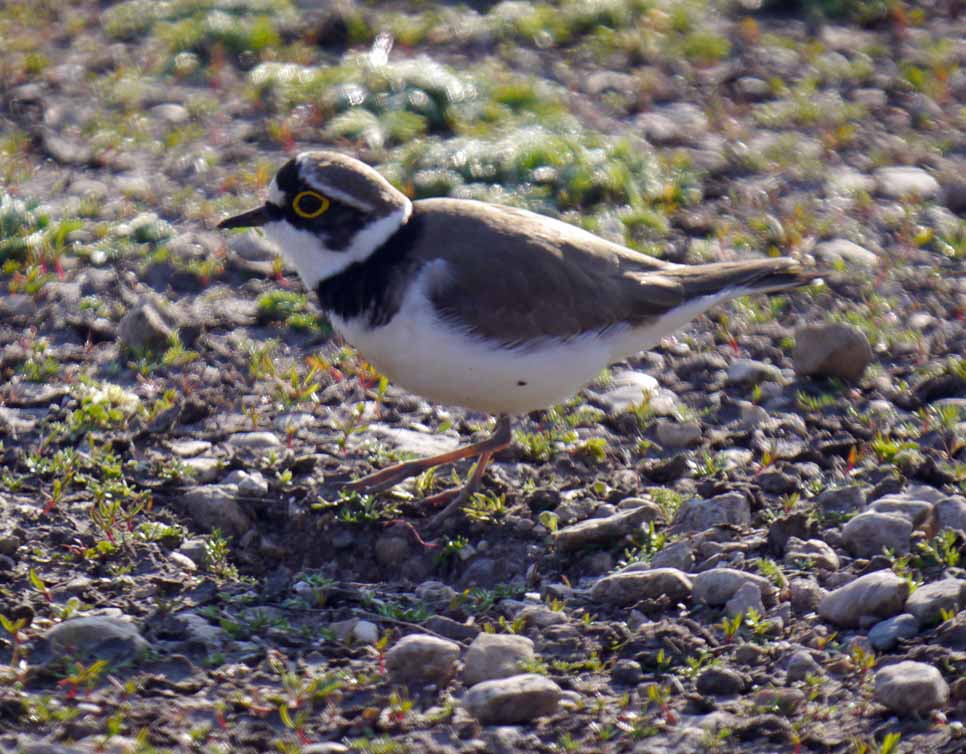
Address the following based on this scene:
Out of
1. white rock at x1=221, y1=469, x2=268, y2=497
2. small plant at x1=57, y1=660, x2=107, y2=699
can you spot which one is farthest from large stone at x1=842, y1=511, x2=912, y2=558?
small plant at x1=57, y1=660, x2=107, y2=699

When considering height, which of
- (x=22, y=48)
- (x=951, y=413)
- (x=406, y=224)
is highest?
(x=406, y=224)

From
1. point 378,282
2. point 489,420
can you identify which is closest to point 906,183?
point 489,420

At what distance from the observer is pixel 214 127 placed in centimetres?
903

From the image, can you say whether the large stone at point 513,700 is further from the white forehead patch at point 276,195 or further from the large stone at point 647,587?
the white forehead patch at point 276,195

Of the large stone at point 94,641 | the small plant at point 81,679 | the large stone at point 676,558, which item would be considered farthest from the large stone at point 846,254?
the small plant at point 81,679

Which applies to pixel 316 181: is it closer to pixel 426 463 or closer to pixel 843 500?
pixel 426 463

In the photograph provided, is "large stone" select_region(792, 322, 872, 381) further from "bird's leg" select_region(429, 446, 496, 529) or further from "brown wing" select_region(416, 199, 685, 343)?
"bird's leg" select_region(429, 446, 496, 529)

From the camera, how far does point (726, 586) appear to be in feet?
16.4

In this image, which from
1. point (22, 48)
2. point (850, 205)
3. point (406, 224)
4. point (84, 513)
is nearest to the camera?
point (84, 513)

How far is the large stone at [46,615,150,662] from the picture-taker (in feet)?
15.0

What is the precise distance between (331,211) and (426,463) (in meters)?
1.09

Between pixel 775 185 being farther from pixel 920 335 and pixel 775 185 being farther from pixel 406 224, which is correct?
pixel 406 224

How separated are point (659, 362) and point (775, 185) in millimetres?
2172

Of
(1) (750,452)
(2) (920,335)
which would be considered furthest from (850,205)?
(1) (750,452)
